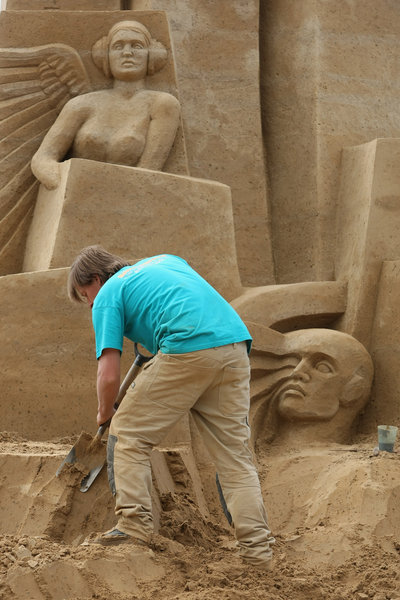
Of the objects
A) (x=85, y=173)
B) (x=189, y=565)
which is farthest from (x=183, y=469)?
(x=85, y=173)

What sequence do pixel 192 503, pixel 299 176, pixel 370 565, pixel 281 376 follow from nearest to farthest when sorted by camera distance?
pixel 370 565 < pixel 192 503 < pixel 281 376 < pixel 299 176

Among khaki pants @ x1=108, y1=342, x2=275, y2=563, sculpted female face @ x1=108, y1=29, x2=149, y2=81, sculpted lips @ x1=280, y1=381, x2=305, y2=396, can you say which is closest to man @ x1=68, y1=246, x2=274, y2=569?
khaki pants @ x1=108, y1=342, x2=275, y2=563

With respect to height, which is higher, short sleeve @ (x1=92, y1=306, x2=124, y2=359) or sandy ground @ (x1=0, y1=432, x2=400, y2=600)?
short sleeve @ (x1=92, y1=306, x2=124, y2=359)

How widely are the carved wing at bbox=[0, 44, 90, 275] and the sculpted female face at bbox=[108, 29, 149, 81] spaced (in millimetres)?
238

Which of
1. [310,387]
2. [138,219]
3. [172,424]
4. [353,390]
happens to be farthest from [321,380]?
[172,424]

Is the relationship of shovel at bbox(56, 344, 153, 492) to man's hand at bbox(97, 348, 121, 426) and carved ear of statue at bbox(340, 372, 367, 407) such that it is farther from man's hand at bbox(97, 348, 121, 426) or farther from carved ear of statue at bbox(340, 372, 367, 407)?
carved ear of statue at bbox(340, 372, 367, 407)

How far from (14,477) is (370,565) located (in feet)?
5.32

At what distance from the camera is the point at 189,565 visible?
3744 mm

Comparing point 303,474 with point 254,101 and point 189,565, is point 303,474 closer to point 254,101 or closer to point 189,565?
point 189,565

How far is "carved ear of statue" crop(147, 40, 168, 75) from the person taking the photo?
6672mm

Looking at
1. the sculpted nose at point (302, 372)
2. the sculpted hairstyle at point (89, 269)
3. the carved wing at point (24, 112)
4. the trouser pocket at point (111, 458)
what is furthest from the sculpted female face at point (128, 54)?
the trouser pocket at point (111, 458)

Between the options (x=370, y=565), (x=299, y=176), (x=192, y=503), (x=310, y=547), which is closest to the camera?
(x=370, y=565)

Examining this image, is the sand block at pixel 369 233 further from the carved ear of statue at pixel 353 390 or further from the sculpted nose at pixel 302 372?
the sculpted nose at pixel 302 372

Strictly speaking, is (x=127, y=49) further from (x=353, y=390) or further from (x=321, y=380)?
(x=353, y=390)
